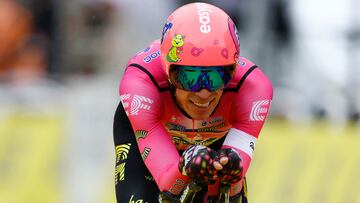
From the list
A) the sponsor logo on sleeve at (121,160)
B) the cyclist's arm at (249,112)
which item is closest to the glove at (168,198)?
the cyclist's arm at (249,112)

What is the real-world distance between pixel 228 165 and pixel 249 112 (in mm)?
797

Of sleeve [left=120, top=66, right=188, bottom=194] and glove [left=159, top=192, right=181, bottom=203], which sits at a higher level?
sleeve [left=120, top=66, right=188, bottom=194]

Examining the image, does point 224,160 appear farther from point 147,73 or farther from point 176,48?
point 147,73

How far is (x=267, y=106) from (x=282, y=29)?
5.29m

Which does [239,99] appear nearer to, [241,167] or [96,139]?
[241,167]

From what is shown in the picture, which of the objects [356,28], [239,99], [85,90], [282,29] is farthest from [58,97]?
[239,99]

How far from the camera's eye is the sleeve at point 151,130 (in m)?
6.48

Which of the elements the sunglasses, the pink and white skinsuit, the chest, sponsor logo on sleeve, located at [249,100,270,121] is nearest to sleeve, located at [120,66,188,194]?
the pink and white skinsuit

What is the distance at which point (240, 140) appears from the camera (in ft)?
21.9

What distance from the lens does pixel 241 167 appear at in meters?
6.16

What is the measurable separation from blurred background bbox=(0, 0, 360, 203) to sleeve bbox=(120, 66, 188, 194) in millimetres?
4329

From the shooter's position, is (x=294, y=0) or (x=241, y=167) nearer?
(x=241, y=167)

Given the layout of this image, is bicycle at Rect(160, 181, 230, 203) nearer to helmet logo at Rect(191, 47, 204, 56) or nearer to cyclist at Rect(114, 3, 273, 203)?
cyclist at Rect(114, 3, 273, 203)

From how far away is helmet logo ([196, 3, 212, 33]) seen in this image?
6316mm
